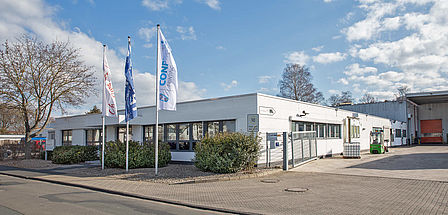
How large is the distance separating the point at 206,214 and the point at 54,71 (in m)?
21.4

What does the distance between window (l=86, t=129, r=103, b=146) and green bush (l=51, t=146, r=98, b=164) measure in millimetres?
3736

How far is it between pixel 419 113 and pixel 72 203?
5778 centimetres

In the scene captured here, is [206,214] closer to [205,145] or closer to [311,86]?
[205,145]

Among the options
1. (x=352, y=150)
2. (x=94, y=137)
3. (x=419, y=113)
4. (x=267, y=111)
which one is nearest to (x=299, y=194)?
(x=267, y=111)

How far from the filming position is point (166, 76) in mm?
13852

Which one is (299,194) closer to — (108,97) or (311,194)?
(311,194)

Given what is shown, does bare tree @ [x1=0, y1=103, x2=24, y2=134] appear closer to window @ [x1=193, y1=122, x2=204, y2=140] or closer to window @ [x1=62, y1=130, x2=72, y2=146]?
window @ [x1=62, y1=130, x2=72, y2=146]

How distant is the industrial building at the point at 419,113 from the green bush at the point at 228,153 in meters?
37.0

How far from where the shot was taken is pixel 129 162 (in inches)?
664

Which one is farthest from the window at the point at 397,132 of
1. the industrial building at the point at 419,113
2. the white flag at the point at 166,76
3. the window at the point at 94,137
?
the white flag at the point at 166,76

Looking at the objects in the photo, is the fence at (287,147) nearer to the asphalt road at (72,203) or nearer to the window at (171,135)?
the window at (171,135)

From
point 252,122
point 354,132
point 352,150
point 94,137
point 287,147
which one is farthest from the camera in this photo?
point 354,132

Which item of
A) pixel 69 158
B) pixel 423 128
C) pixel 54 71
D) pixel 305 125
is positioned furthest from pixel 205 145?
pixel 423 128

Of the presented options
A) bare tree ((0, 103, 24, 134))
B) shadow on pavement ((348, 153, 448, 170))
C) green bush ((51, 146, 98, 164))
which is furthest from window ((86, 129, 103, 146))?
shadow on pavement ((348, 153, 448, 170))
